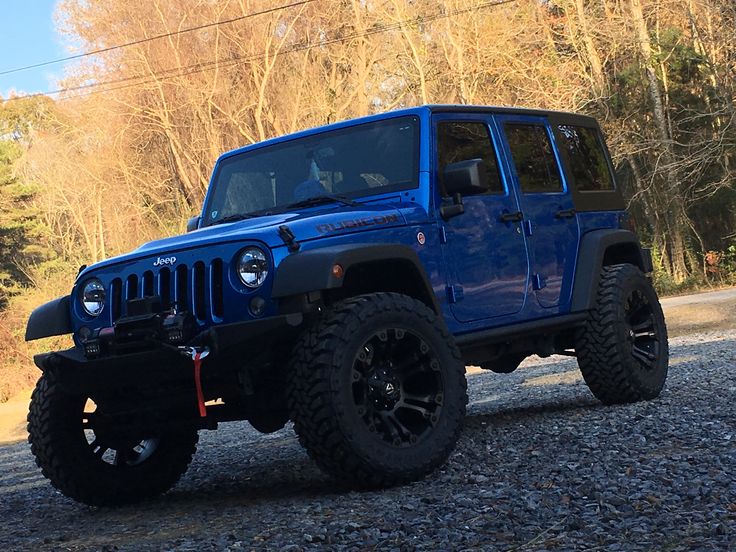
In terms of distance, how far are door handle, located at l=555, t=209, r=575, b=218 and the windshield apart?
151 centimetres

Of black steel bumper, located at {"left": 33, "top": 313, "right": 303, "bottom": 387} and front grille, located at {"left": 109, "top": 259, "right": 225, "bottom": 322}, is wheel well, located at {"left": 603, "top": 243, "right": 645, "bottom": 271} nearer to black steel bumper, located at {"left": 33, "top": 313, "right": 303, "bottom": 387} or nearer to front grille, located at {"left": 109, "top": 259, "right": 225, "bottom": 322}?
black steel bumper, located at {"left": 33, "top": 313, "right": 303, "bottom": 387}

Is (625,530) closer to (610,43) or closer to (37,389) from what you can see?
(37,389)

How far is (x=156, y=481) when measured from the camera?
666 centimetres

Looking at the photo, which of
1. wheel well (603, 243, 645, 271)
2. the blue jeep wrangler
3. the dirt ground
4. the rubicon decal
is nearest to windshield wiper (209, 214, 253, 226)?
the blue jeep wrangler

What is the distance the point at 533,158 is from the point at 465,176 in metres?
1.64

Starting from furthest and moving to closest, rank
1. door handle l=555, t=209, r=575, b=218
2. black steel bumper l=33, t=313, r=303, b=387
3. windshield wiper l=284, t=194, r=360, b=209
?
1. door handle l=555, t=209, r=575, b=218
2. windshield wiper l=284, t=194, r=360, b=209
3. black steel bumper l=33, t=313, r=303, b=387

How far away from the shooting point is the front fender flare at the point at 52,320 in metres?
6.25

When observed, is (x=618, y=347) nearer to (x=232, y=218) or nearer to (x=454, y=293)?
(x=454, y=293)

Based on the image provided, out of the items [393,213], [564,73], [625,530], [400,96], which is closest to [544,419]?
[393,213]

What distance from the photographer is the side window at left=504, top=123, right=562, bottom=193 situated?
299 inches

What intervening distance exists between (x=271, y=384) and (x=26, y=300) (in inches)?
1419

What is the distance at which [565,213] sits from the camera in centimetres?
783

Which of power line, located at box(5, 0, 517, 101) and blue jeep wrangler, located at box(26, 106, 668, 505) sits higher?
power line, located at box(5, 0, 517, 101)

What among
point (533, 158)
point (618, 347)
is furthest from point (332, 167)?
point (618, 347)
